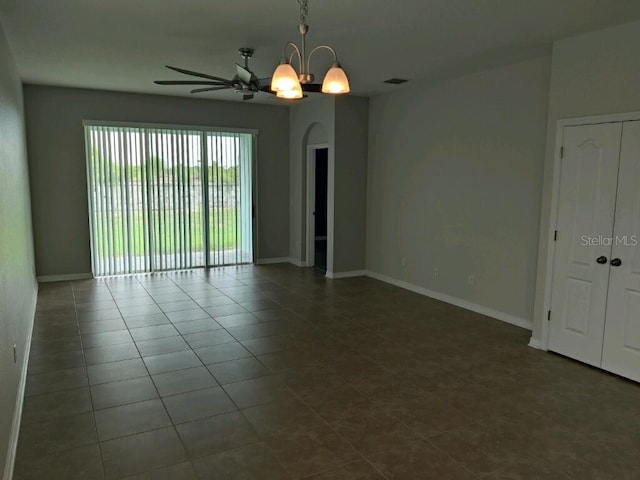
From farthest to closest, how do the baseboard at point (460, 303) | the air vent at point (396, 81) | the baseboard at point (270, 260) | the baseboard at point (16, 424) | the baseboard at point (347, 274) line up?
the baseboard at point (270, 260), the baseboard at point (347, 274), the air vent at point (396, 81), the baseboard at point (460, 303), the baseboard at point (16, 424)

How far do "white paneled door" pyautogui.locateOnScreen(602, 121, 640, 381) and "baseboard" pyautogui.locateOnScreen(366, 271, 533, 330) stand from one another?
44.5 inches

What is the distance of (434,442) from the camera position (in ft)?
9.37

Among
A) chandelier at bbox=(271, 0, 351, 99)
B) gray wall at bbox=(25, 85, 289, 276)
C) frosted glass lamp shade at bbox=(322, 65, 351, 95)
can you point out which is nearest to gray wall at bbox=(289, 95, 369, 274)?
gray wall at bbox=(25, 85, 289, 276)

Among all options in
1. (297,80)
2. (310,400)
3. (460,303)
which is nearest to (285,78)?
(297,80)

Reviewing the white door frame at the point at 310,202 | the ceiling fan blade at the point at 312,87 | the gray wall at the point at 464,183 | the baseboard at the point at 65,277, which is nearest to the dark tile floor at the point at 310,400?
the gray wall at the point at 464,183

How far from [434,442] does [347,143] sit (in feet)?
16.5

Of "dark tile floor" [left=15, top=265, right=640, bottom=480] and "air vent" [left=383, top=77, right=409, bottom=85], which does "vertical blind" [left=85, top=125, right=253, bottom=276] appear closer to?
"dark tile floor" [left=15, top=265, right=640, bottom=480]

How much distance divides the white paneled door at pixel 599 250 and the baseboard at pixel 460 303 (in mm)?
731

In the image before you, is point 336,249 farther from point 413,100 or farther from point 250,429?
point 250,429

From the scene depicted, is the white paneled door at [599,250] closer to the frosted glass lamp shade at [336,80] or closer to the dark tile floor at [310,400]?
the dark tile floor at [310,400]

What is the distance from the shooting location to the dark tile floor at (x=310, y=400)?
2.65 meters

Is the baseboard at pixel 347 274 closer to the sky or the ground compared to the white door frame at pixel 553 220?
closer to the ground

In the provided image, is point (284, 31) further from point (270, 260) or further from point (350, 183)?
point (270, 260)

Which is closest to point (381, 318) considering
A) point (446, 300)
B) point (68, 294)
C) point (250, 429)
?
point (446, 300)
